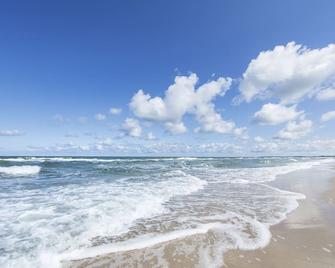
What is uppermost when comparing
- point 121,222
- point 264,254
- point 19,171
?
point 19,171

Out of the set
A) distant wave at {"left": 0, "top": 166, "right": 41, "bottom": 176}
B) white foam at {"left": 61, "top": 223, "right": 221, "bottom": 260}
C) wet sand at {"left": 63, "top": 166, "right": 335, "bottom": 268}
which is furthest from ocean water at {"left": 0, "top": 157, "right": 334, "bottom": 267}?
distant wave at {"left": 0, "top": 166, "right": 41, "bottom": 176}

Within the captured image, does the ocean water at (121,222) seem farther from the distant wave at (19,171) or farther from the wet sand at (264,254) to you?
the distant wave at (19,171)

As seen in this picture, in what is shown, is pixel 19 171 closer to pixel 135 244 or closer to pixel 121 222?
pixel 121 222

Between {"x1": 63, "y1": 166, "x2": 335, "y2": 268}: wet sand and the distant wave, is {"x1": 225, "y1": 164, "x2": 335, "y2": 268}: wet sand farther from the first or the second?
→ the distant wave

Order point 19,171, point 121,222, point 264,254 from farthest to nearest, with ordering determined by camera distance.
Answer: point 19,171 → point 121,222 → point 264,254

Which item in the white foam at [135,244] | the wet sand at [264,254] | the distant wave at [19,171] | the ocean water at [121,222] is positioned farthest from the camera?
the distant wave at [19,171]

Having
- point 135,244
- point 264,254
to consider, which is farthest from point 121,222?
point 264,254

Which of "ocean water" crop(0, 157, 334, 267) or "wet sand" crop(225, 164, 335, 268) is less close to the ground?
"ocean water" crop(0, 157, 334, 267)

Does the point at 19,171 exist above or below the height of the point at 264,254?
above

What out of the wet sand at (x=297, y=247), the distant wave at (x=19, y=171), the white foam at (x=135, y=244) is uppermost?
the distant wave at (x=19, y=171)

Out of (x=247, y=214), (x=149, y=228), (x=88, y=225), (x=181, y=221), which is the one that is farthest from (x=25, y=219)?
(x=247, y=214)

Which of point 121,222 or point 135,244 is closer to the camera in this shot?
point 135,244

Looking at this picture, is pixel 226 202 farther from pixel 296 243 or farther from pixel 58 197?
pixel 58 197

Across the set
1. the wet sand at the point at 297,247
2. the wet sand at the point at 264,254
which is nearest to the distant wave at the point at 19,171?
the wet sand at the point at 264,254
